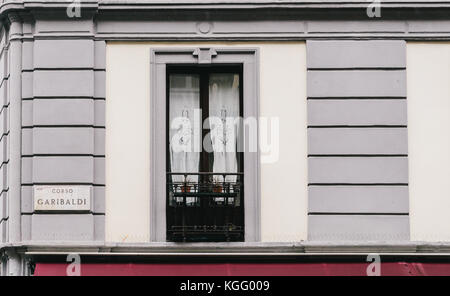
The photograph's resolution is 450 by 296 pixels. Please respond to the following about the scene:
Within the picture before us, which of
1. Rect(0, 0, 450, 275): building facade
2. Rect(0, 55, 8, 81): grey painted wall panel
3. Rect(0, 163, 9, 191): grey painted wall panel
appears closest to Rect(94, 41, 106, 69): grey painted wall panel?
Rect(0, 0, 450, 275): building facade

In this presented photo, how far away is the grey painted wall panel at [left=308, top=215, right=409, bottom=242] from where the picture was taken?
19547 mm

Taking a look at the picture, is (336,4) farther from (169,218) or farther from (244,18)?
(169,218)

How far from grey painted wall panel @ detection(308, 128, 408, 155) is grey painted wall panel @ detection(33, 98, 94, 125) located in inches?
132

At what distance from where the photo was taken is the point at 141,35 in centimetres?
2017

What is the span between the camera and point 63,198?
19.6 meters

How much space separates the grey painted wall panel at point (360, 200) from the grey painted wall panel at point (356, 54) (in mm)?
1874

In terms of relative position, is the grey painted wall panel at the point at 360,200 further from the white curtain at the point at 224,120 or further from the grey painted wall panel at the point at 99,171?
the grey painted wall panel at the point at 99,171

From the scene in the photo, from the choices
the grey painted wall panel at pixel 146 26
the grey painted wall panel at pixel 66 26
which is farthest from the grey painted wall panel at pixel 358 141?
the grey painted wall panel at pixel 66 26

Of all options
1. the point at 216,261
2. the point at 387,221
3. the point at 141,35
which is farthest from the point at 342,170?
the point at 141,35

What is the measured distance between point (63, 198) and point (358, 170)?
438cm

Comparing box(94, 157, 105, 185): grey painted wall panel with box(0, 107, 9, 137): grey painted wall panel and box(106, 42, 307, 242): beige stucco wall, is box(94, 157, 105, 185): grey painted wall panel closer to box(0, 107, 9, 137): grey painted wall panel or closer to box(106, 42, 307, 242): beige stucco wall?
box(106, 42, 307, 242): beige stucco wall

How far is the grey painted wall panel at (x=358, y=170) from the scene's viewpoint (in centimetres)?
1973

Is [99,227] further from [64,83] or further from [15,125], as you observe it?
[64,83]
